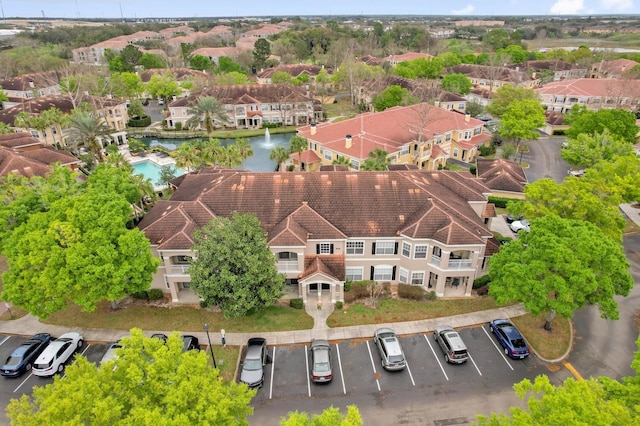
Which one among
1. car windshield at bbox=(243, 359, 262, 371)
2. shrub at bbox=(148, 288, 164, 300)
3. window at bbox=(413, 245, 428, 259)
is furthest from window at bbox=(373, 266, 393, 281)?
shrub at bbox=(148, 288, 164, 300)

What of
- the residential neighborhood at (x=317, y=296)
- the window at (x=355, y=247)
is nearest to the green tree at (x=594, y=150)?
the residential neighborhood at (x=317, y=296)

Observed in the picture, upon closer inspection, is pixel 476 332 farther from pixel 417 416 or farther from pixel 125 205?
pixel 125 205

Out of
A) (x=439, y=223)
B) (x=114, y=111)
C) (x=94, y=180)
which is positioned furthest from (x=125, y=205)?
(x=114, y=111)

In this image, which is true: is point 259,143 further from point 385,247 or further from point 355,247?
point 385,247

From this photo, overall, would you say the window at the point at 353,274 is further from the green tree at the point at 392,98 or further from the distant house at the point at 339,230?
the green tree at the point at 392,98

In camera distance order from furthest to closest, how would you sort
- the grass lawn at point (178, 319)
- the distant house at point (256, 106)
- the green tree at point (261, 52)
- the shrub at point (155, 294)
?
1. the green tree at point (261, 52)
2. the distant house at point (256, 106)
3. the shrub at point (155, 294)
4. the grass lawn at point (178, 319)

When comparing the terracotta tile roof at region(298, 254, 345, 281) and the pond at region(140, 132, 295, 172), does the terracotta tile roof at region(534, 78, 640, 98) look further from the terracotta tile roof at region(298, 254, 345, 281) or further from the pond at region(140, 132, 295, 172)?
the terracotta tile roof at region(298, 254, 345, 281)

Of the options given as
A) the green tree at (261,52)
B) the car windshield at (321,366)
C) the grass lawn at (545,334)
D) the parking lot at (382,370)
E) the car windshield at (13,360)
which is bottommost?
the parking lot at (382,370)
